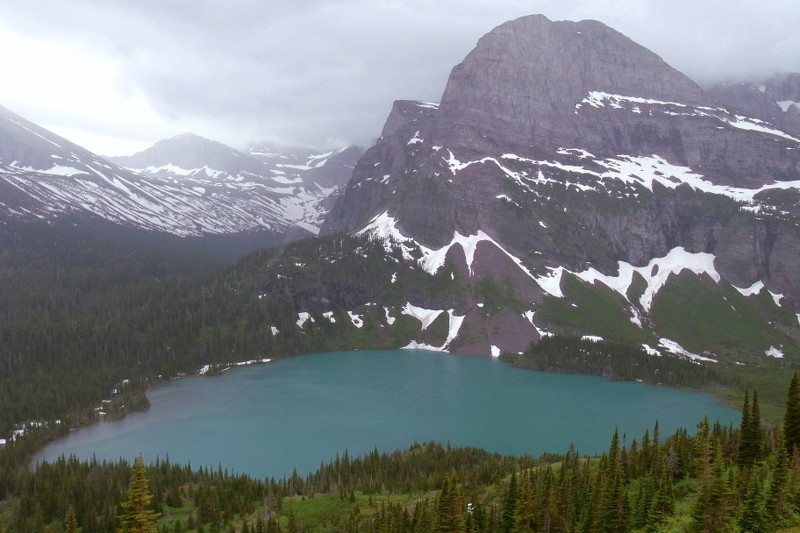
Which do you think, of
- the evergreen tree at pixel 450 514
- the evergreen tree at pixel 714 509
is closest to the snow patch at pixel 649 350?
the evergreen tree at pixel 714 509

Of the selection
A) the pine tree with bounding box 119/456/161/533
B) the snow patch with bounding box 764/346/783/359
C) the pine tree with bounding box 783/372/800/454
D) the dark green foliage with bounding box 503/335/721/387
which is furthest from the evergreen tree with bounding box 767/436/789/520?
the snow patch with bounding box 764/346/783/359

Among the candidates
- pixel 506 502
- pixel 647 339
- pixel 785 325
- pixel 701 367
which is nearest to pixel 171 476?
pixel 506 502

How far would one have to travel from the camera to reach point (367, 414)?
120 m

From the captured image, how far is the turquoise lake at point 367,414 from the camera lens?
99.1m

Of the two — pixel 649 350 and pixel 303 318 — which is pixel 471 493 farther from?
pixel 303 318

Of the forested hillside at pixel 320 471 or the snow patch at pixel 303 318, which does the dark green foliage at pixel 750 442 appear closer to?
the forested hillside at pixel 320 471

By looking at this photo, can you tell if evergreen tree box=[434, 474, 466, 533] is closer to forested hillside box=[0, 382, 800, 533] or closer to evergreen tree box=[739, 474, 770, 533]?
forested hillside box=[0, 382, 800, 533]

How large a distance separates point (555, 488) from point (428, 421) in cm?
5861

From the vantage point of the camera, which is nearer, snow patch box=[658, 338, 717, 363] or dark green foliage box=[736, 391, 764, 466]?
dark green foliage box=[736, 391, 764, 466]

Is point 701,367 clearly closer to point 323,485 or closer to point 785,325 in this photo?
point 785,325

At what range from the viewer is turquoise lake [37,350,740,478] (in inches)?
3900

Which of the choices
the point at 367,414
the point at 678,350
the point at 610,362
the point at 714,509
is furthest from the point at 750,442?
the point at 678,350

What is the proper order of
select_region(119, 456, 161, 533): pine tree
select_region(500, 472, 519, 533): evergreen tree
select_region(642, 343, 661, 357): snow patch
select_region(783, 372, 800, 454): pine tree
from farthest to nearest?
select_region(642, 343, 661, 357): snow patch → select_region(783, 372, 800, 454): pine tree → select_region(500, 472, 519, 533): evergreen tree → select_region(119, 456, 161, 533): pine tree

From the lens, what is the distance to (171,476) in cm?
7694
